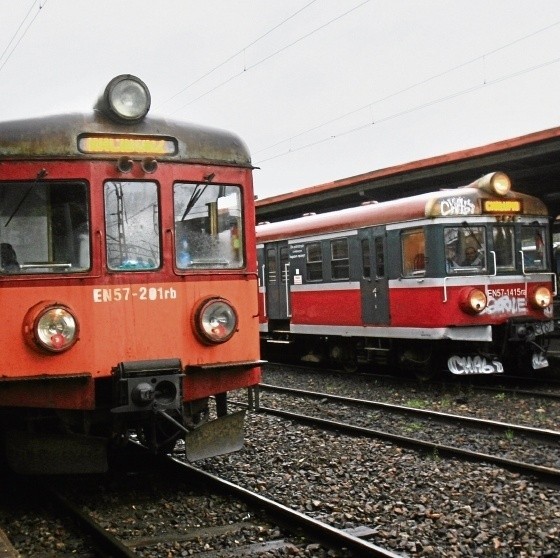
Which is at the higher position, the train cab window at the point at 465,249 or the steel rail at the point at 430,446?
the train cab window at the point at 465,249

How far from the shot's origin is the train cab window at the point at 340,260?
1511 centimetres

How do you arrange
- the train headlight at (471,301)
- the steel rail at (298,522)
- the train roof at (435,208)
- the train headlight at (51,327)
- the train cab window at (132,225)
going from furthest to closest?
the train roof at (435,208)
the train headlight at (471,301)
the train cab window at (132,225)
the train headlight at (51,327)
the steel rail at (298,522)

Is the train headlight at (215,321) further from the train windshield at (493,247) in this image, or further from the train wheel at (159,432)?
the train windshield at (493,247)

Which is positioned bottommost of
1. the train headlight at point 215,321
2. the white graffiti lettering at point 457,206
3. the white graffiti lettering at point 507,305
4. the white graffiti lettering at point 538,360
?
the white graffiti lettering at point 538,360

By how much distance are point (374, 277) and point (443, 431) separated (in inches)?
198

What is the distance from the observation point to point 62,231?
6.40 m

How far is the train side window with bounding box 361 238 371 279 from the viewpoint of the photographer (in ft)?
47.6

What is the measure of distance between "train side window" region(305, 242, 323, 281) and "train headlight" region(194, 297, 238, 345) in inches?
356

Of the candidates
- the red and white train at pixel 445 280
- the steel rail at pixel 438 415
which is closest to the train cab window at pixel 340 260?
the red and white train at pixel 445 280

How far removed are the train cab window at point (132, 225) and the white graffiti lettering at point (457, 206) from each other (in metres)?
7.27

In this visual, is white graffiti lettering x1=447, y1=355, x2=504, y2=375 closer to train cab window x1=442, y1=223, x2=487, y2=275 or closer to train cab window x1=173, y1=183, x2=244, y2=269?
train cab window x1=442, y1=223, x2=487, y2=275

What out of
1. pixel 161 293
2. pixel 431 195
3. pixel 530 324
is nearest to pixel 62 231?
pixel 161 293

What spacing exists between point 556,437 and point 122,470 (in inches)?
172

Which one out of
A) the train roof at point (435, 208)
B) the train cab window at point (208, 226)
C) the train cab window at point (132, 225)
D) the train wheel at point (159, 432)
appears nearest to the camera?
the train cab window at point (132, 225)
